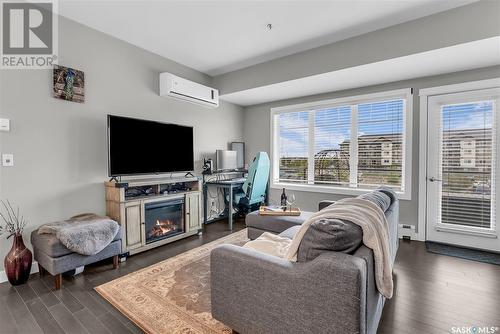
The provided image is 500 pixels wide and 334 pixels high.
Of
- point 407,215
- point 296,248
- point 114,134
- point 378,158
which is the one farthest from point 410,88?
point 114,134

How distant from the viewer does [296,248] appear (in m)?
1.38

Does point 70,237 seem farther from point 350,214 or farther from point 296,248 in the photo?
point 350,214

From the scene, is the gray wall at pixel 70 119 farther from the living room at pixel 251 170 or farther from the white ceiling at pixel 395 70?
the white ceiling at pixel 395 70

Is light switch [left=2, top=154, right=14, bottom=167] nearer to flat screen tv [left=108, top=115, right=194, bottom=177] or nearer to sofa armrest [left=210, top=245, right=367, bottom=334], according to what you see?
flat screen tv [left=108, top=115, right=194, bottom=177]

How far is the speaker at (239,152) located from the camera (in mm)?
5012

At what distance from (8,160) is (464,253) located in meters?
5.22

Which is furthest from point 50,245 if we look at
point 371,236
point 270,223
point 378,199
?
point 378,199

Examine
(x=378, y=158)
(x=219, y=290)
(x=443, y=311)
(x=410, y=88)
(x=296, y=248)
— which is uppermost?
(x=410, y=88)

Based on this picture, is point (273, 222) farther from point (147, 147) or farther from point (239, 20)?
point (239, 20)

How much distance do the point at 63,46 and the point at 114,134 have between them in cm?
107

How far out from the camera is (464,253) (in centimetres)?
305

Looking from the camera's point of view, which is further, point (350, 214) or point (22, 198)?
point (22, 198)

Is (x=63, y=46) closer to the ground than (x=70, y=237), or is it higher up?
higher up

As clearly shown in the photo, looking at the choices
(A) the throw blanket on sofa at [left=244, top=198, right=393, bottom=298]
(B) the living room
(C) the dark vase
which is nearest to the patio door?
(B) the living room
